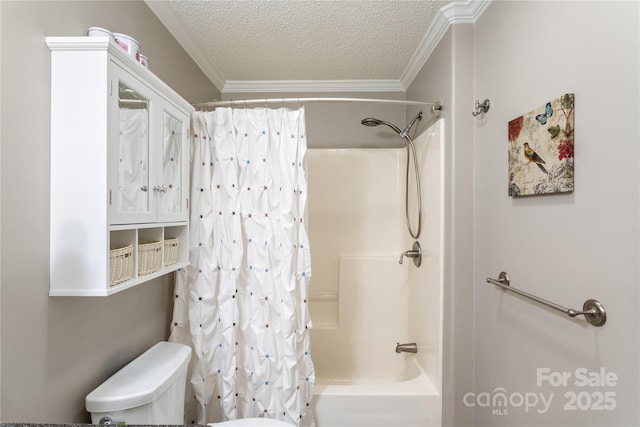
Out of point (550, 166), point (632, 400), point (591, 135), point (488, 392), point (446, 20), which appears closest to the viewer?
point (632, 400)

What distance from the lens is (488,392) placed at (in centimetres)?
148

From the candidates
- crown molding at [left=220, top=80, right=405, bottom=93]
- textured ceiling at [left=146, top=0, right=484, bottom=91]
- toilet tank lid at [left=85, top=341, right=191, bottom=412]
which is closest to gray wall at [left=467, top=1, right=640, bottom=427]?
textured ceiling at [left=146, top=0, right=484, bottom=91]

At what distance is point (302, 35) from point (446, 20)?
0.81 m

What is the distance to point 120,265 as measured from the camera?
1.03 metres

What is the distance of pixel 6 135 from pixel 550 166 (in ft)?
5.37

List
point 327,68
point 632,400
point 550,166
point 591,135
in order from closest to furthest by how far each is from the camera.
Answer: point 632,400 → point 591,135 → point 550,166 → point 327,68

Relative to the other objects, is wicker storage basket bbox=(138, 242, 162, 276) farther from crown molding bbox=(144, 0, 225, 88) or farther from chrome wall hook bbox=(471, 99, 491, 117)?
chrome wall hook bbox=(471, 99, 491, 117)

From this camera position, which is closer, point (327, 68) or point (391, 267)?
point (327, 68)

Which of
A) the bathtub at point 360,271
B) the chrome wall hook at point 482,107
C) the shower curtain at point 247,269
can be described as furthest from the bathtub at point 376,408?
the chrome wall hook at point 482,107

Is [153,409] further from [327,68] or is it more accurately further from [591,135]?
[327,68]

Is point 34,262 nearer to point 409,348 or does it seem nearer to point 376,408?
point 376,408

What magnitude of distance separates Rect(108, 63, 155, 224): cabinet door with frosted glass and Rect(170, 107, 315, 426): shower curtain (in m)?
0.49

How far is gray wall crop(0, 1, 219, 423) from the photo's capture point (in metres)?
0.84

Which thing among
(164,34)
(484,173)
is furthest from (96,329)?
(484,173)
